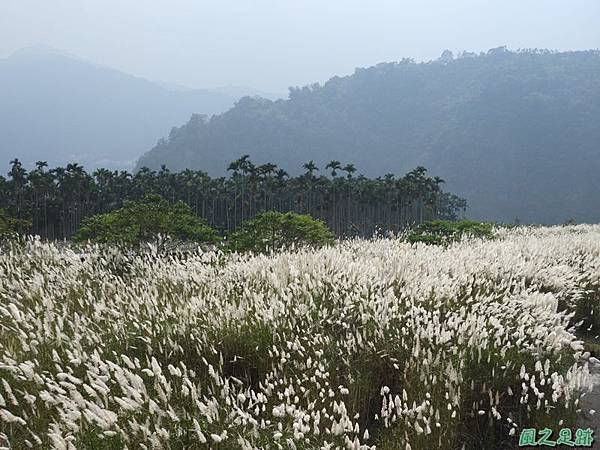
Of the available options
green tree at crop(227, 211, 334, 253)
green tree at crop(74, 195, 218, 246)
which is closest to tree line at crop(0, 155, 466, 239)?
green tree at crop(74, 195, 218, 246)

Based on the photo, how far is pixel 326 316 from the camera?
463 cm

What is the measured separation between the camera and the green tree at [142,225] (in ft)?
42.9

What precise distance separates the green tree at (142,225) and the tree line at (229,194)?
6354 centimetres

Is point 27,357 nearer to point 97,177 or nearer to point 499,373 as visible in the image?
point 499,373

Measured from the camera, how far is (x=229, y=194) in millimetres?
91188

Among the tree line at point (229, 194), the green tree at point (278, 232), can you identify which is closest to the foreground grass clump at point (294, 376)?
the green tree at point (278, 232)

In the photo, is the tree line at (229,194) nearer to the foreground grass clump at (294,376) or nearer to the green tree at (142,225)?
the green tree at (142,225)

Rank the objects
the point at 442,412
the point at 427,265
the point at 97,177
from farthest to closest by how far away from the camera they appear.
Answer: the point at 97,177
the point at 427,265
the point at 442,412

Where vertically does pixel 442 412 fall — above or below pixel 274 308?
below

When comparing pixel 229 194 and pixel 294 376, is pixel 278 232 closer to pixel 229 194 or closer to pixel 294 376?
pixel 294 376

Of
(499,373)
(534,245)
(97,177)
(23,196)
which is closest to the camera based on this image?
(499,373)

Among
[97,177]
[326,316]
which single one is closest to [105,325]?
[326,316]

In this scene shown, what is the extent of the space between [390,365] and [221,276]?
3.39 meters

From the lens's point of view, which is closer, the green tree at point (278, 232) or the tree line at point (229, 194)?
the green tree at point (278, 232)
